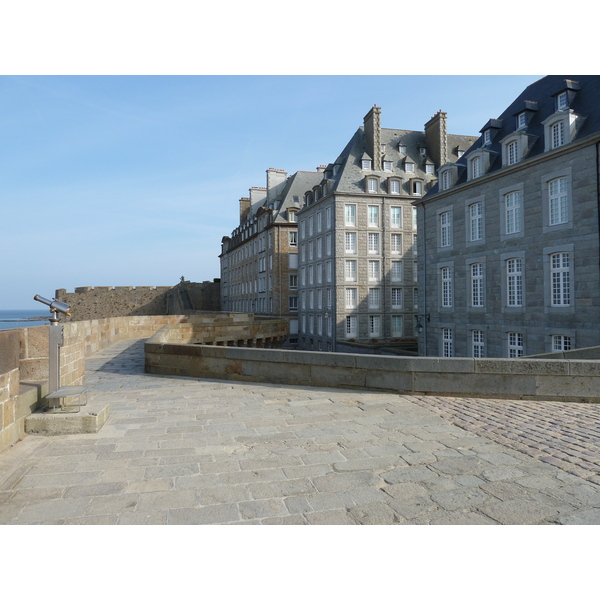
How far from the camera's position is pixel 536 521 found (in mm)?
3299

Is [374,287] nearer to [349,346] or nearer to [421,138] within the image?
[349,346]

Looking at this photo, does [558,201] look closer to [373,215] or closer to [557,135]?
[557,135]

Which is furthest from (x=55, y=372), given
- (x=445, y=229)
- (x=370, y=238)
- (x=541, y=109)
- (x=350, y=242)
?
(x=370, y=238)

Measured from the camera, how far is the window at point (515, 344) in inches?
851

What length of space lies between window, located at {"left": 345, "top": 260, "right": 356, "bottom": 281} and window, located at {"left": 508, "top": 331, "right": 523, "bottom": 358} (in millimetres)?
16334

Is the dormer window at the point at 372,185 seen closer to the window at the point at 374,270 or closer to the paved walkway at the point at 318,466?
the window at the point at 374,270

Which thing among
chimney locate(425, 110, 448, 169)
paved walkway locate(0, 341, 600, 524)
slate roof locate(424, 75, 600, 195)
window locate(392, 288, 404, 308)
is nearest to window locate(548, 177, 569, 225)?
slate roof locate(424, 75, 600, 195)

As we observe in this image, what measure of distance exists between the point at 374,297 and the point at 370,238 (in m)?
4.76

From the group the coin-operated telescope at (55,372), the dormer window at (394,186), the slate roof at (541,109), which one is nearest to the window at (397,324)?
the dormer window at (394,186)

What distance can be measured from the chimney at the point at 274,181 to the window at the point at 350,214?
61.2 ft

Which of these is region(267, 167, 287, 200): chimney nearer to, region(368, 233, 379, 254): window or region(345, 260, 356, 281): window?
region(368, 233, 379, 254): window

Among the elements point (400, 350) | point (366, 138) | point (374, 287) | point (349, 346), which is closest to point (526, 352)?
point (400, 350)

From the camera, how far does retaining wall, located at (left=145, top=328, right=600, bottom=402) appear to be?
281 inches

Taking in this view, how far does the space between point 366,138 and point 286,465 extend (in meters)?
38.5
